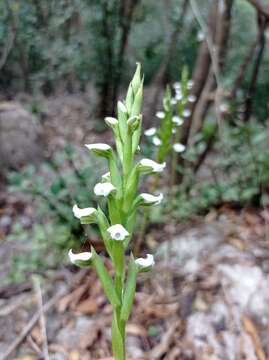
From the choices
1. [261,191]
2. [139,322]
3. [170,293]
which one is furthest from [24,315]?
[261,191]

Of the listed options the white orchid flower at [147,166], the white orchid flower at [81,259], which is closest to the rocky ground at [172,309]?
the white orchid flower at [81,259]

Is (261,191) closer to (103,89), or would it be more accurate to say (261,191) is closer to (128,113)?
(128,113)

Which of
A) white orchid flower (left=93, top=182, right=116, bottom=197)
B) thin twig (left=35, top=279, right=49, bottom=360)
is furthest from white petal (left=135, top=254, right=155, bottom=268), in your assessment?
thin twig (left=35, top=279, right=49, bottom=360)

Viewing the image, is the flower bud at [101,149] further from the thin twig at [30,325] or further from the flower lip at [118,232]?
the thin twig at [30,325]

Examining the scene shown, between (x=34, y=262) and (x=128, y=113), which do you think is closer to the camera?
(x=128, y=113)

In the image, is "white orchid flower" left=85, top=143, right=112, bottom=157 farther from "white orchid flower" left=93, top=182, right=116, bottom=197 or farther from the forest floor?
the forest floor
